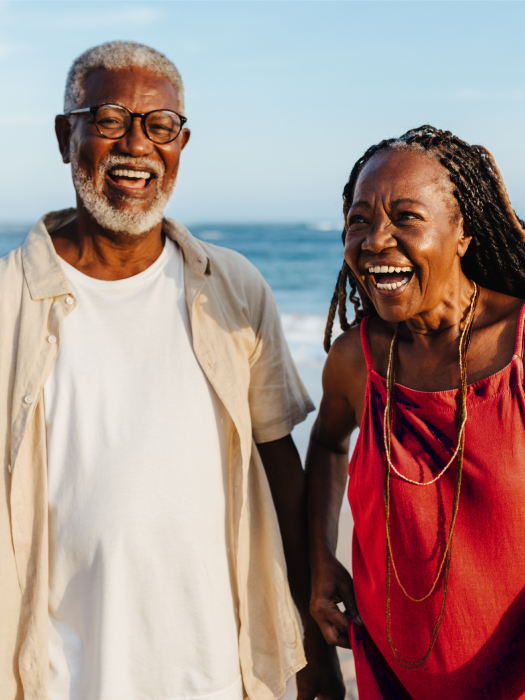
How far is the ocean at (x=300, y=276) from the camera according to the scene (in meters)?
9.09

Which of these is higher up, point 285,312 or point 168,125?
point 168,125

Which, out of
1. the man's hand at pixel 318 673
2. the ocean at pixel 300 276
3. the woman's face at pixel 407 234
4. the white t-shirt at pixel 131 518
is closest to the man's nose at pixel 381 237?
the woman's face at pixel 407 234

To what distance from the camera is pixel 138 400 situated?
2145 mm

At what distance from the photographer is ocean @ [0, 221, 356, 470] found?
9.09 meters

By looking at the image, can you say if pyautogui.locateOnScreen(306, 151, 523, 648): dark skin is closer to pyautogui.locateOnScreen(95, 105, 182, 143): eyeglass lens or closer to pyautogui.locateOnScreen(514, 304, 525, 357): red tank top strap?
pyautogui.locateOnScreen(514, 304, 525, 357): red tank top strap

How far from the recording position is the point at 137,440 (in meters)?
2.11

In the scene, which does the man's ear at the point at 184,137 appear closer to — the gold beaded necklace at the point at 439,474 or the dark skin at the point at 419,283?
the dark skin at the point at 419,283

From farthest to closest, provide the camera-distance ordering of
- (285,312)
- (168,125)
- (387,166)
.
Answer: (285,312)
(168,125)
(387,166)

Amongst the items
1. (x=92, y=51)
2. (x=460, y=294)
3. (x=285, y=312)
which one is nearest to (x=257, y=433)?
(x=460, y=294)

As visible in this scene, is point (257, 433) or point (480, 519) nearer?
point (480, 519)

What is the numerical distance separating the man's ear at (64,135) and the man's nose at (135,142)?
26 cm

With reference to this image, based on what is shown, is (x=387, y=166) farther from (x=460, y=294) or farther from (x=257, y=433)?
(x=257, y=433)

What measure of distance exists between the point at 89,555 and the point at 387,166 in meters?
1.47

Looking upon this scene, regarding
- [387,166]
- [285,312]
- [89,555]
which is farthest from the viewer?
[285,312]
